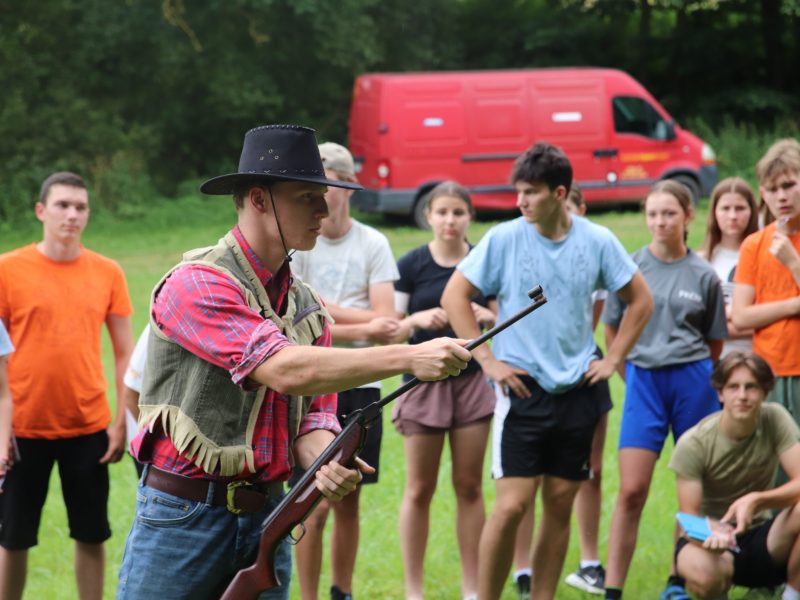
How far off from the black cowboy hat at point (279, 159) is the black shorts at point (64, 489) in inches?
93.3

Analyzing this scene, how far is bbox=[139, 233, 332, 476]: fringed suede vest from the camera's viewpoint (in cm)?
360

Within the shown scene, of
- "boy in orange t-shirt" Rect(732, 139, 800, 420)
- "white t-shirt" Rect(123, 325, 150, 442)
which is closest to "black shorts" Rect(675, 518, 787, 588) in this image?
"boy in orange t-shirt" Rect(732, 139, 800, 420)

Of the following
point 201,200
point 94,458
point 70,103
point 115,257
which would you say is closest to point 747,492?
point 94,458

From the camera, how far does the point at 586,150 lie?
2158 cm

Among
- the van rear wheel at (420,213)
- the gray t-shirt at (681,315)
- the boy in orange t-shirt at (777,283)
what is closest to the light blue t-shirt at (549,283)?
the gray t-shirt at (681,315)

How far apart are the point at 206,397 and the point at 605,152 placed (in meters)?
18.7

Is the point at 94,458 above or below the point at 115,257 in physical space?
below

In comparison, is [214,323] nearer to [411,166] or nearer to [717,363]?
[717,363]

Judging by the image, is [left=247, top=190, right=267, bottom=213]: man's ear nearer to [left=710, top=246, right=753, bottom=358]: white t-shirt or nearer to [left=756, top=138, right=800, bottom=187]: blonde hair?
[left=756, top=138, right=800, bottom=187]: blonde hair

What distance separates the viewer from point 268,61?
27.1 metres

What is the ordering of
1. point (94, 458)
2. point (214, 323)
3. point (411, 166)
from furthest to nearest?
point (411, 166)
point (94, 458)
point (214, 323)

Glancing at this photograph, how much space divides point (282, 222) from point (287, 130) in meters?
0.29

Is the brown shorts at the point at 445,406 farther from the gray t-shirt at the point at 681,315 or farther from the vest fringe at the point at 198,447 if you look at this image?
the vest fringe at the point at 198,447

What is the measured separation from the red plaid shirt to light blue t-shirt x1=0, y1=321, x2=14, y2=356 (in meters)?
1.68
